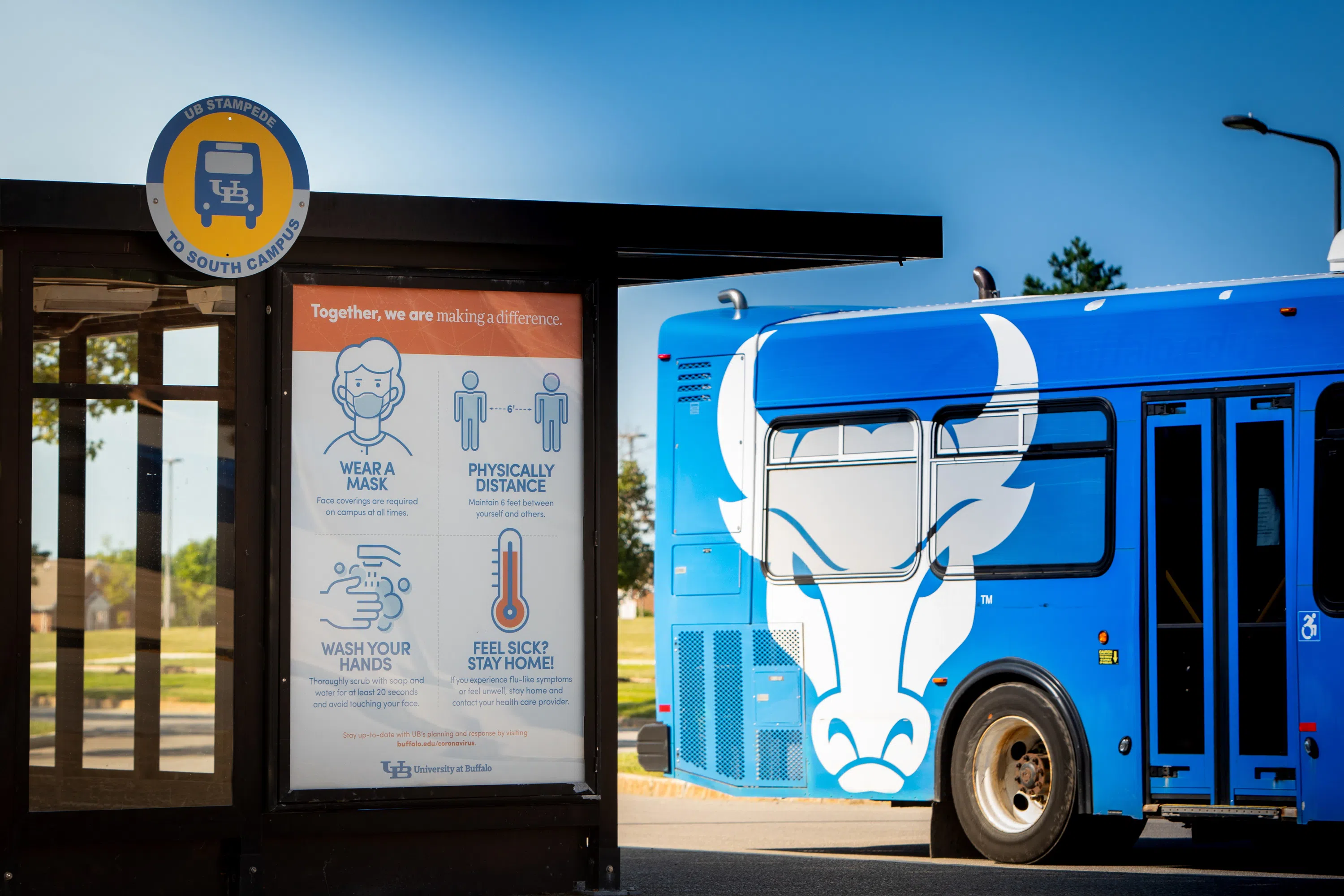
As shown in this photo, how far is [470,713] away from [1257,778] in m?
4.94

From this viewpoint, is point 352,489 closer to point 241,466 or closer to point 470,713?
point 241,466

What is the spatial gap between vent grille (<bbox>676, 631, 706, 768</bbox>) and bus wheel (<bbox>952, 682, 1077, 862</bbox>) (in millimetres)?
1936

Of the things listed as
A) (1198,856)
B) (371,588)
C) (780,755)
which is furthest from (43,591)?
(1198,856)

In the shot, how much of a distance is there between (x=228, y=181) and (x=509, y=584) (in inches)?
94.0

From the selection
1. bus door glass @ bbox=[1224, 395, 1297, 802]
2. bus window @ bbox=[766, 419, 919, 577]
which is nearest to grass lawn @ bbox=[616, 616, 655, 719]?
bus window @ bbox=[766, 419, 919, 577]

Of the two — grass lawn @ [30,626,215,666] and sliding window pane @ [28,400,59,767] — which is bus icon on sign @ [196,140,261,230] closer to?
sliding window pane @ [28,400,59,767]

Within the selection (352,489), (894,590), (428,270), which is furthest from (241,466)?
(894,590)

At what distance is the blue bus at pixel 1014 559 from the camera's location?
1036cm

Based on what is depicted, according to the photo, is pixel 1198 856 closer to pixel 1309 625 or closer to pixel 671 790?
pixel 1309 625

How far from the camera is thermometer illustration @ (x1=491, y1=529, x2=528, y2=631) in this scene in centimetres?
853

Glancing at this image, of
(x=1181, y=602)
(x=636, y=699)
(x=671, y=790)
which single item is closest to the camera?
(x=1181, y=602)

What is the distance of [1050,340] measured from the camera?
1122cm

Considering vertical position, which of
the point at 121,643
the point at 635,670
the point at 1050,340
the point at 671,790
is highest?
the point at 1050,340

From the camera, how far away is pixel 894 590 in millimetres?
11594
